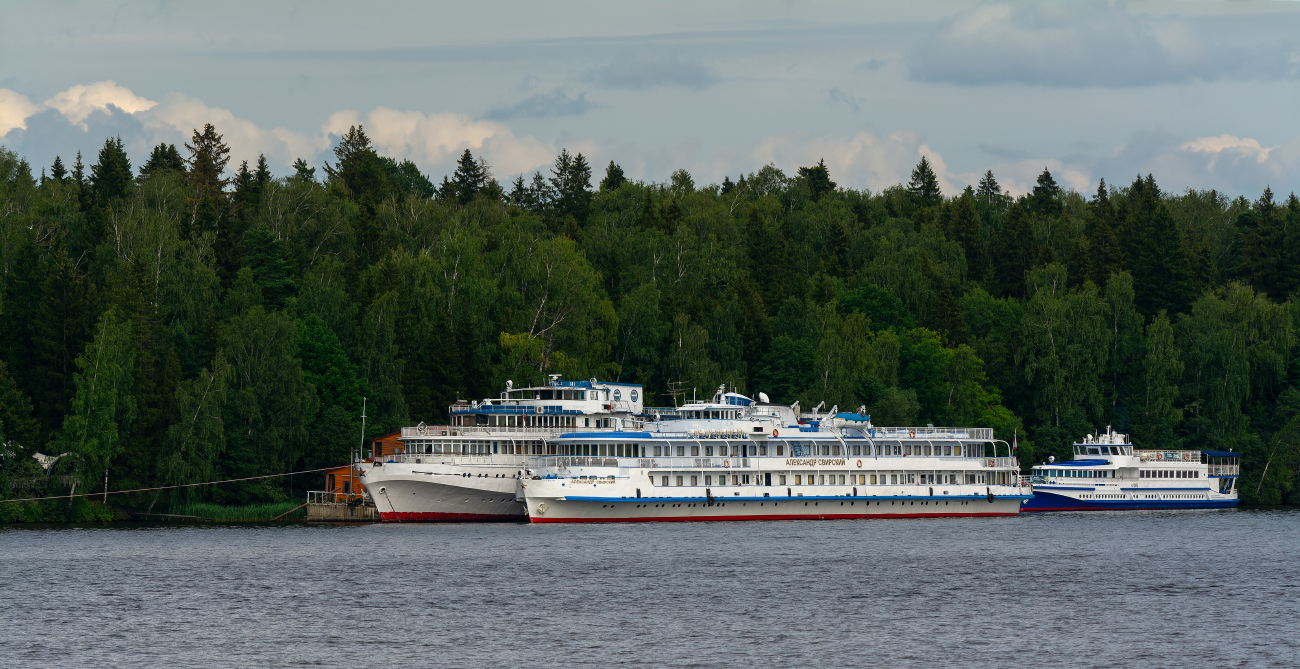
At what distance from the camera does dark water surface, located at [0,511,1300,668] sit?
1772 inches

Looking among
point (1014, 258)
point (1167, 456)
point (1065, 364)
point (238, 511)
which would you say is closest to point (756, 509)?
point (238, 511)

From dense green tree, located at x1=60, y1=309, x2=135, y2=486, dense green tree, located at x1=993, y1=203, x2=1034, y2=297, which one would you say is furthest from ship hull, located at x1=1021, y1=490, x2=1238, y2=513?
dense green tree, located at x1=60, y1=309, x2=135, y2=486

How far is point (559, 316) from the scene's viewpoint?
106875 mm

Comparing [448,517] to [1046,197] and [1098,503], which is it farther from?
[1046,197]

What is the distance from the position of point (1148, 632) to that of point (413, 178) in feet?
452

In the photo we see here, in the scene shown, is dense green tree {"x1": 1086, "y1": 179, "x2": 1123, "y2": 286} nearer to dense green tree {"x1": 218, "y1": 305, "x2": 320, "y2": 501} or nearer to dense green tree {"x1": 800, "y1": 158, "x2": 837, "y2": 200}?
dense green tree {"x1": 800, "y1": 158, "x2": 837, "y2": 200}

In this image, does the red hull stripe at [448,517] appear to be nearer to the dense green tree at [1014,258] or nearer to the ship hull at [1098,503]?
the ship hull at [1098,503]

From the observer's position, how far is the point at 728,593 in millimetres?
56562

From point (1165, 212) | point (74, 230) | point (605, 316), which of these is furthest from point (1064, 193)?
point (74, 230)

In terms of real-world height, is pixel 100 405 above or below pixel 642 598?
above

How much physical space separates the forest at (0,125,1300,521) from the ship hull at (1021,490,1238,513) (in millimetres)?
8272

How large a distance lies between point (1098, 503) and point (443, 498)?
4571 cm

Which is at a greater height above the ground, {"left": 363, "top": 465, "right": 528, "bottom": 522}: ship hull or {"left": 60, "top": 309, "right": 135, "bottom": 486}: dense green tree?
{"left": 60, "top": 309, "right": 135, "bottom": 486}: dense green tree

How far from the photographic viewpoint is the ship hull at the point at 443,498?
8556 centimetres
